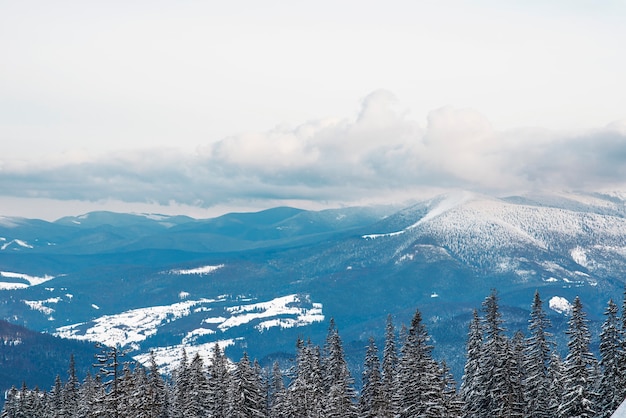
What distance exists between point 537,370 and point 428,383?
18864 millimetres

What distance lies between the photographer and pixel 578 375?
61.4 m

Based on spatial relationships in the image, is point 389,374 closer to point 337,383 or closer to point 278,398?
point 337,383

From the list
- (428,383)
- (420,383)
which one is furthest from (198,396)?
(428,383)

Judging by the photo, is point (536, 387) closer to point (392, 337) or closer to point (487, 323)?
point (487, 323)

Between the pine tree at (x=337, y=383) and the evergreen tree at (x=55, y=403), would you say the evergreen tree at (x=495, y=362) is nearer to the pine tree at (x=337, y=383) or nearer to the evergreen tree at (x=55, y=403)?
the pine tree at (x=337, y=383)

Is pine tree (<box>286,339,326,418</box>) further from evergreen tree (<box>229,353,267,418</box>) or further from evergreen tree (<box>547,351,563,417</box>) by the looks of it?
evergreen tree (<box>547,351,563,417</box>)

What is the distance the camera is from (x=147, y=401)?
7281 centimetres

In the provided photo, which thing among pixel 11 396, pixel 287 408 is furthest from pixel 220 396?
pixel 11 396

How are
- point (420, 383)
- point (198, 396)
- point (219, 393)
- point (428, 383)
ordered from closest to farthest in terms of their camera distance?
1. point (428, 383)
2. point (420, 383)
3. point (219, 393)
4. point (198, 396)

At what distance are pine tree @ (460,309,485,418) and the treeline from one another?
0.11m

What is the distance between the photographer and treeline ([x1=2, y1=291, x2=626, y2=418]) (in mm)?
60656

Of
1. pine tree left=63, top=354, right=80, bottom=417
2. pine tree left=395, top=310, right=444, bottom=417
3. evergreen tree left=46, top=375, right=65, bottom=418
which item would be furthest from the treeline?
evergreen tree left=46, top=375, right=65, bottom=418

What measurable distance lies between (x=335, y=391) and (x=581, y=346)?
26.3m

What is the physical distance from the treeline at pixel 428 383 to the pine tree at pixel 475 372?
0.11 m
